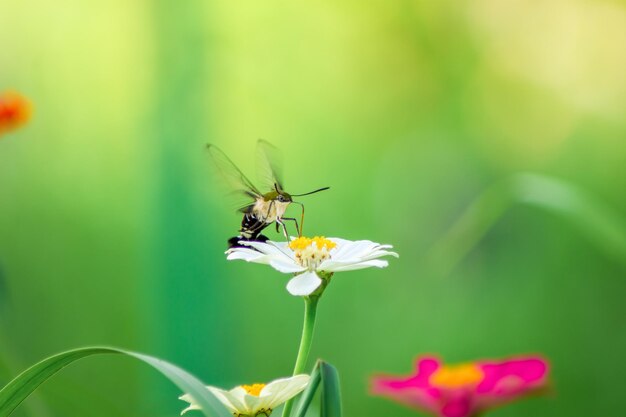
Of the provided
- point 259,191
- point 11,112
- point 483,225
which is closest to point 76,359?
point 259,191

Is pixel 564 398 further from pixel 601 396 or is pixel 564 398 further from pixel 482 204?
pixel 482 204

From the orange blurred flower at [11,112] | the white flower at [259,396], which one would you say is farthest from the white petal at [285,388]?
the orange blurred flower at [11,112]

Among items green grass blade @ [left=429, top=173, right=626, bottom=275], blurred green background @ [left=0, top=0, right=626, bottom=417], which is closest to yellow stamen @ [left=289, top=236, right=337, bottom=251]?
green grass blade @ [left=429, top=173, right=626, bottom=275]

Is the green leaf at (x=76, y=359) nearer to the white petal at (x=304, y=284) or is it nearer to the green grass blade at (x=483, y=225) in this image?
the white petal at (x=304, y=284)

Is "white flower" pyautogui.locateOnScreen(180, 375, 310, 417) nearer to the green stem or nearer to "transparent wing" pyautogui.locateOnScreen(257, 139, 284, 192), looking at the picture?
the green stem

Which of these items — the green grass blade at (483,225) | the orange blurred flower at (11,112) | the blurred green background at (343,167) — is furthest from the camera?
the blurred green background at (343,167)

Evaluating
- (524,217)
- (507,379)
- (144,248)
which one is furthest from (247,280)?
(507,379)

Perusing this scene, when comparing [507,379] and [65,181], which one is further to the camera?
[65,181]
